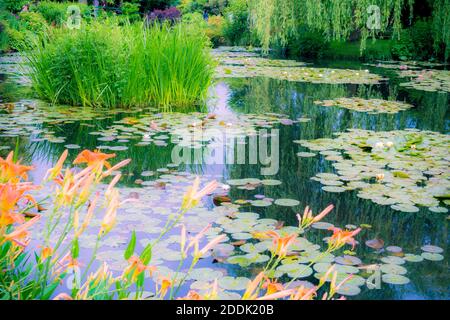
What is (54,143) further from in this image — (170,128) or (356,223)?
(356,223)

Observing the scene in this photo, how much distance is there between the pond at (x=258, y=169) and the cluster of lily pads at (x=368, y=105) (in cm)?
3

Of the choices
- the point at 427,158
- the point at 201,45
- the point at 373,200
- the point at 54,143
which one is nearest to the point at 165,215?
the point at 373,200

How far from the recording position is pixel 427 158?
4.38m

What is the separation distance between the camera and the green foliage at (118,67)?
6.27 metres

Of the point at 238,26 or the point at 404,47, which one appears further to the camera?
the point at 238,26

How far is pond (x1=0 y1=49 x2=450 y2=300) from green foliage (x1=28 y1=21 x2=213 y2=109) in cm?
34

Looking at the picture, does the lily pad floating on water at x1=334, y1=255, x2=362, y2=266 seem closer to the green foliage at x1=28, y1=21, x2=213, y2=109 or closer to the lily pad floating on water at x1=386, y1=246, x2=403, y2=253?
the lily pad floating on water at x1=386, y1=246, x2=403, y2=253

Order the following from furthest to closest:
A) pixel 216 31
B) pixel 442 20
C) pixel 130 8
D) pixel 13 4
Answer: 1. pixel 130 8
2. pixel 216 31
3. pixel 13 4
4. pixel 442 20

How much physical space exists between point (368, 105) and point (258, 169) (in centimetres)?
344

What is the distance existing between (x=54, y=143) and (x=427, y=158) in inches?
124

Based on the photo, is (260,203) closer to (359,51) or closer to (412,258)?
(412,258)

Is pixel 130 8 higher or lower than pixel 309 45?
higher

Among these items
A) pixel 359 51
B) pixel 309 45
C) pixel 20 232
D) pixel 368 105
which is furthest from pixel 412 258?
pixel 309 45

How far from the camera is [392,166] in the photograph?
13.4 ft
